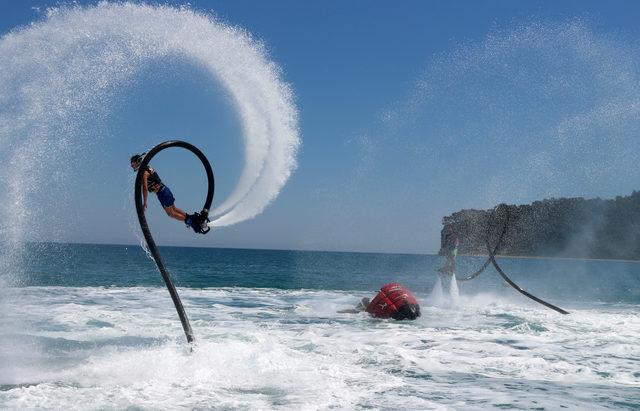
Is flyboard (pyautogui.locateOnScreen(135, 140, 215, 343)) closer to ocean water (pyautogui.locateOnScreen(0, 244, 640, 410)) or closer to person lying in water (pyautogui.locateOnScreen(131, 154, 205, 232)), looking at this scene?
person lying in water (pyautogui.locateOnScreen(131, 154, 205, 232))

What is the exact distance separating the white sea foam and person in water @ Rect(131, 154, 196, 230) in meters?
3.38

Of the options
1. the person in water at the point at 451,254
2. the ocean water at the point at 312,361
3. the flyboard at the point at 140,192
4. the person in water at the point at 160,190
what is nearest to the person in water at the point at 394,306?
the ocean water at the point at 312,361

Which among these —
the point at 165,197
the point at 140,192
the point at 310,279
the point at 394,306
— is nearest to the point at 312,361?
the point at 165,197

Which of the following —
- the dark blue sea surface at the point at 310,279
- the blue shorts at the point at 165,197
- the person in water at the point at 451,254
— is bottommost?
the dark blue sea surface at the point at 310,279

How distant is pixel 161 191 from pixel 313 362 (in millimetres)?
5801

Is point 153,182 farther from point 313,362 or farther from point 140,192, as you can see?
point 313,362

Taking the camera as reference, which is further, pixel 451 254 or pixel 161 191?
pixel 451 254

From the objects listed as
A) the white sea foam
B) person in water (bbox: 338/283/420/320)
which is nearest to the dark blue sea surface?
the white sea foam

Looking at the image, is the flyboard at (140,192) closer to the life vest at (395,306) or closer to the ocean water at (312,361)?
the ocean water at (312,361)

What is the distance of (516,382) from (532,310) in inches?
685

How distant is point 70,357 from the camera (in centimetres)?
1413

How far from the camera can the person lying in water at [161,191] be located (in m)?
11.9

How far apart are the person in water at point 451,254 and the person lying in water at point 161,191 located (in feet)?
66.1

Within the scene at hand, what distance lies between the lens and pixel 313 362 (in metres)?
14.0
